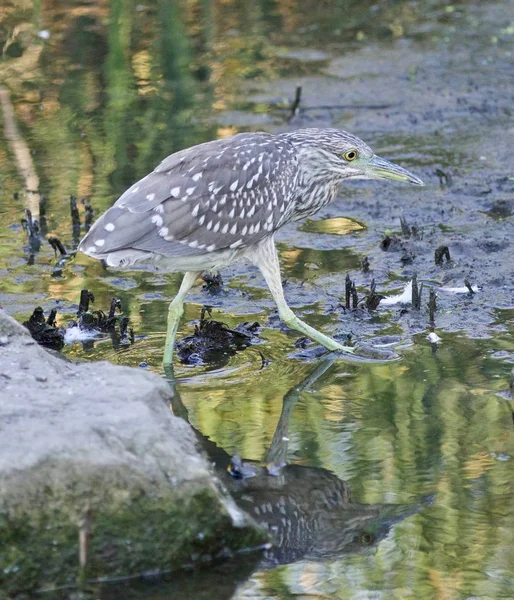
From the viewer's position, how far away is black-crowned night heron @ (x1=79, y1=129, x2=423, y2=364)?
6641 millimetres

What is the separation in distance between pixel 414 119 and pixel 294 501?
7.20m

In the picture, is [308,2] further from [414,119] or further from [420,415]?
[420,415]

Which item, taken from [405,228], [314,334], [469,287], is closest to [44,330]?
[314,334]

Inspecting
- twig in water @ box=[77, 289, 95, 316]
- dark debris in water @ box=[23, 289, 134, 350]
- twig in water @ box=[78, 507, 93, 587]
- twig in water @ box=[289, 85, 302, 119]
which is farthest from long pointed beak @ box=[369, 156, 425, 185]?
twig in water @ box=[289, 85, 302, 119]

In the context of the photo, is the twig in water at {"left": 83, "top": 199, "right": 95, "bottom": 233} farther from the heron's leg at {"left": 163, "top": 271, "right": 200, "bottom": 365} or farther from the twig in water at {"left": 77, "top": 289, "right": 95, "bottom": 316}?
the heron's leg at {"left": 163, "top": 271, "right": 200, "bottom": 365}

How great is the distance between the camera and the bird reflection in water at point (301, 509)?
5.01 metres

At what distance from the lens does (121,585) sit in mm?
4668

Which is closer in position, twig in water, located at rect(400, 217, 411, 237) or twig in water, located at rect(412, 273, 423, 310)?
twig in water, located at rect(412, 273, 423, 310)

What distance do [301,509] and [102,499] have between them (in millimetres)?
1092

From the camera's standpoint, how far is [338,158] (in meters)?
7.45

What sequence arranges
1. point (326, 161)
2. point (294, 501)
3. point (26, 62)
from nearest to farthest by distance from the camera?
point (294, 501), point (326, 161), point (26, 62)

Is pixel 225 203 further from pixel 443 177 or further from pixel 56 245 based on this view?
pixel 443 177

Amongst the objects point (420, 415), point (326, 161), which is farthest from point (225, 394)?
point (326, 161)

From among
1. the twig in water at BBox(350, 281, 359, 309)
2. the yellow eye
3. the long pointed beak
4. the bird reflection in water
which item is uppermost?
the yellow eye
